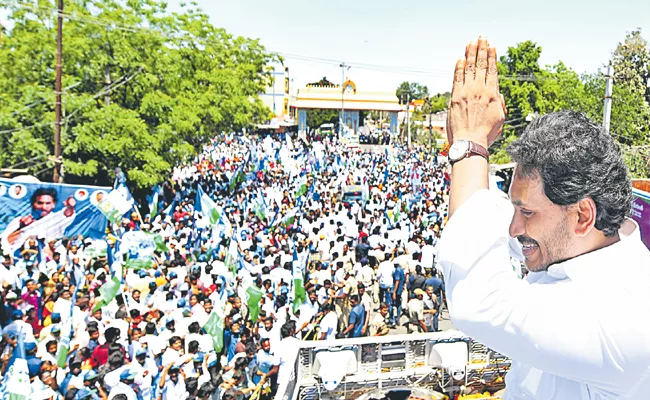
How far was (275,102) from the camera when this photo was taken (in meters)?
58.0

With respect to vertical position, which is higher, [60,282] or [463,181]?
[463,181]

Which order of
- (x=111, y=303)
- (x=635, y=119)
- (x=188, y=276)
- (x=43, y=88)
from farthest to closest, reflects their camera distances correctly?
(x=635, y=119) → (x=43, y=88) → (x=188, y=276) → (x=111, y=303)

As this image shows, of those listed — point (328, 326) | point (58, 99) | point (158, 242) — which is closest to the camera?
point (328, 326)

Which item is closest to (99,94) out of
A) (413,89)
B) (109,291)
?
(109,291)

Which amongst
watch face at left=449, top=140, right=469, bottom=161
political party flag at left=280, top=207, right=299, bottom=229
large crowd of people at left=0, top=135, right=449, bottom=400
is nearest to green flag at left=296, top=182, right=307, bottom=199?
large crowd of people at left=0, top=135, right=449, bottom=400

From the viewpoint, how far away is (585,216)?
1.08 metres

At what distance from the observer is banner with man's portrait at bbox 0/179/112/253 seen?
9797mm

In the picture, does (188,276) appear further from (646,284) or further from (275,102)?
(275,102)

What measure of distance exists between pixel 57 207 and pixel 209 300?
16.5 ft

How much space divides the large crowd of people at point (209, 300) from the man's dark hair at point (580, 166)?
2747mm

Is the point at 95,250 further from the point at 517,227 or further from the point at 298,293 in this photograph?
the point at 517,227

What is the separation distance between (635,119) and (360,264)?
41.1 ft

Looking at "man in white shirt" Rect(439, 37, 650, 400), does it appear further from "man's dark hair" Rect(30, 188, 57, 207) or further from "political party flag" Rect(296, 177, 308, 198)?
"political party flag" Rect(296, 177, 308, 198)

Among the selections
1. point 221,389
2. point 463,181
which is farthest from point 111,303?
point 463,181
